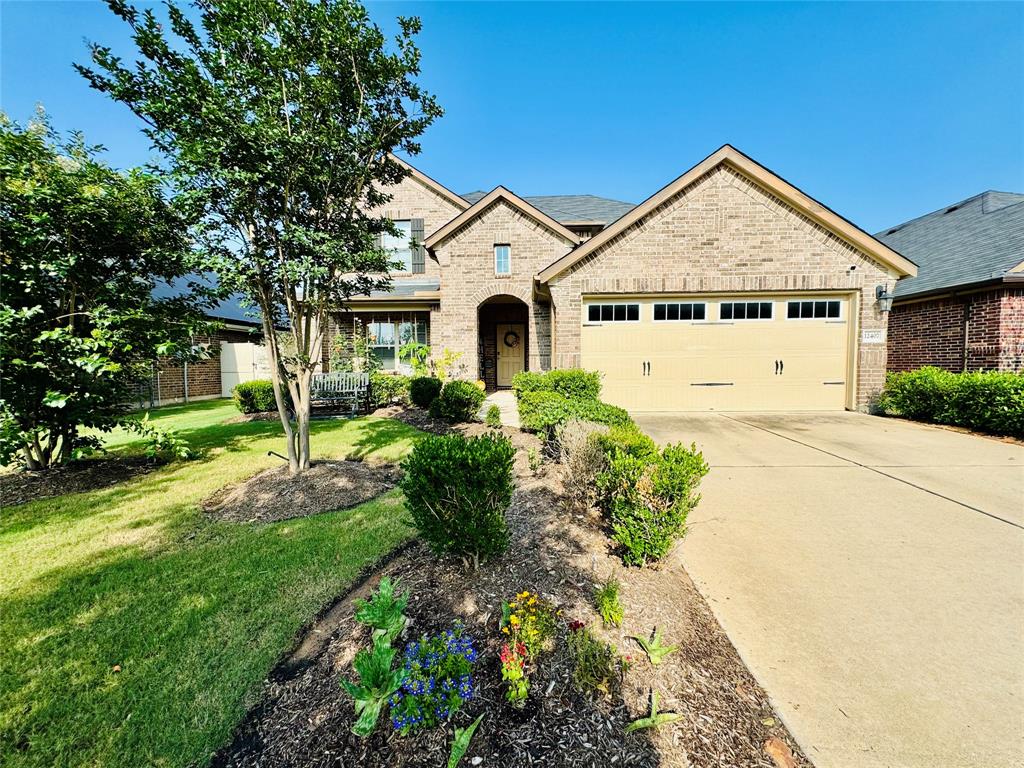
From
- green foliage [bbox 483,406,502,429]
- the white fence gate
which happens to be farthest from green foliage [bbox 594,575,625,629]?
the white fence gate

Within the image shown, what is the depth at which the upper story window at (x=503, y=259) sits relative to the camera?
13.3 m

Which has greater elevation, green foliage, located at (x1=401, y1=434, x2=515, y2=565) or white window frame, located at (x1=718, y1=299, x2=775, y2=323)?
white window frame, located at (x1=718, y1=299, x2=775, y2=323)

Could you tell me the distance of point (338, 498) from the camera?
15.6 feet

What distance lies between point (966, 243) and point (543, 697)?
17818 millimetres

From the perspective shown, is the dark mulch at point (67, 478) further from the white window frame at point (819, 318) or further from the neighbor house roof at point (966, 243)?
the neighbor house roof at point (966, 243)

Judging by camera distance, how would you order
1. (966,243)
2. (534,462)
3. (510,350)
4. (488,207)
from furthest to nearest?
(510,350) → (488,207) → (966,243) → (534,462)

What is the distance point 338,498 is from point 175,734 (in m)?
2.93

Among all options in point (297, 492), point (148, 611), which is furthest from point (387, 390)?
point (148, 611)

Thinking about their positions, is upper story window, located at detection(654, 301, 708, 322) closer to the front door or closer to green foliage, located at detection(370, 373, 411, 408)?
the front door

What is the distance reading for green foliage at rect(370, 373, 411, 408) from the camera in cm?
1194

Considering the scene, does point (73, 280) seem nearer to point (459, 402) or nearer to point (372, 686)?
point (459, 402)

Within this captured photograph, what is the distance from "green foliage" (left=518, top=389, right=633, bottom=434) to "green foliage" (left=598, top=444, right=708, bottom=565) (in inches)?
93.2

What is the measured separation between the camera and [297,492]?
15.9 feet

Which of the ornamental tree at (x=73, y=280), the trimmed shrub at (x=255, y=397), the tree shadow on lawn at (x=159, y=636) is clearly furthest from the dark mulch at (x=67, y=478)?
the trimmed shrub at (x=255, y=397)
